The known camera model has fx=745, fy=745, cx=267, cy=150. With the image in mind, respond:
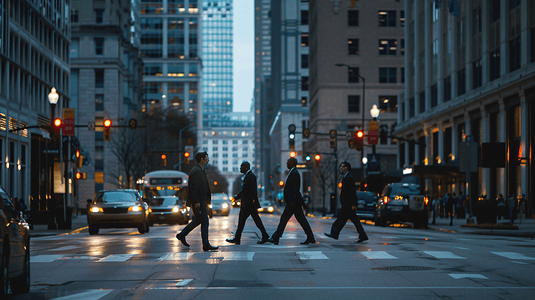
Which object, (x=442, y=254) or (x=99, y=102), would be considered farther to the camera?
(x=99, y=102)

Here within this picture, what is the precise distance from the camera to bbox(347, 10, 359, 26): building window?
9268 cm

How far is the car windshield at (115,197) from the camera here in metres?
26.0

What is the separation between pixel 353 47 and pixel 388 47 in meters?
4.37

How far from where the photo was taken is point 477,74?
4725 cm

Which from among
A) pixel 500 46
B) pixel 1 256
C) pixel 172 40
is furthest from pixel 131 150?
pixel 172 40

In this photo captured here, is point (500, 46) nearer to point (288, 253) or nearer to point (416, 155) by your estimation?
point (416, 155)

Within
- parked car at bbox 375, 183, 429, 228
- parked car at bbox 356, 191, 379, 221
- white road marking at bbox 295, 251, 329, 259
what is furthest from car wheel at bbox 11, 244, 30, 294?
parked car at bbox 356, 191, 379, 221

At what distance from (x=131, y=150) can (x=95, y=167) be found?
2266cm

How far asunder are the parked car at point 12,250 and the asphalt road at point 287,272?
21 cm

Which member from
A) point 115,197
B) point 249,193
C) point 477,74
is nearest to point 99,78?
point 477,74

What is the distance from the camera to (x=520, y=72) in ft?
128

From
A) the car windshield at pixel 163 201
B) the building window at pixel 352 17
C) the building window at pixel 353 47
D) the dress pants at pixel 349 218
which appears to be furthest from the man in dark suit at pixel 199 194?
the building window at pixel 352 17

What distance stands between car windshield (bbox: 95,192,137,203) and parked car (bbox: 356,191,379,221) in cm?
1667

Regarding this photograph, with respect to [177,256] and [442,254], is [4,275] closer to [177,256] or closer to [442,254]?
[177,256]
